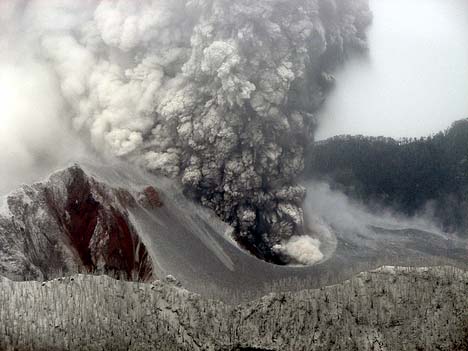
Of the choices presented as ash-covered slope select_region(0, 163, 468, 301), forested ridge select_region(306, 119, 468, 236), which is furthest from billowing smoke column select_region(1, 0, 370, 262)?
forested ridge select_region(306, 119, 468, 236)

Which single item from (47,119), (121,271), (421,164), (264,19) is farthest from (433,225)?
(47,119)

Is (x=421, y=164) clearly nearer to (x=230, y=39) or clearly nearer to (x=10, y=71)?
(x=230, y=39)

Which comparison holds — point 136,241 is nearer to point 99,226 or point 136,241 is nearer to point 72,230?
point 99,226

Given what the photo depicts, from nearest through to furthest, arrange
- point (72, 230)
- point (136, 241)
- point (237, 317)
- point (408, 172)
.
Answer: point (237, 317)
point (72, 230)
point (136, 241)
point (408, 172)

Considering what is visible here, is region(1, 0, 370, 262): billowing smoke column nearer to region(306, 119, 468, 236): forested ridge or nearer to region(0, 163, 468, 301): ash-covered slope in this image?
region(0, 163, 468, 301): ash-covered slope

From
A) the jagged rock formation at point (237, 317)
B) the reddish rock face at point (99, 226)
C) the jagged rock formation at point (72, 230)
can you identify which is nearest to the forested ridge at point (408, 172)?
the jagged rock formation at point (237, 317)

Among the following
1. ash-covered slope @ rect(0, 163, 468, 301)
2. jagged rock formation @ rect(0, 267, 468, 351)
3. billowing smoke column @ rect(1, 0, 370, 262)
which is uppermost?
billowing smoke column @ rect(1, 0, 370, 262)

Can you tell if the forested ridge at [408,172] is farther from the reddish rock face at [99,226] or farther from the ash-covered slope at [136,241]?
the reddish rock face at [99,226]

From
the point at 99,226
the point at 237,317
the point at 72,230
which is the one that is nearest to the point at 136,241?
the point at 99,226
